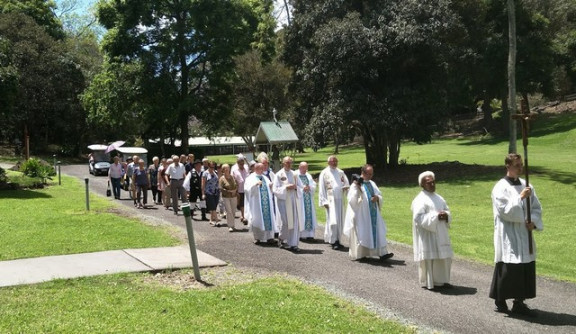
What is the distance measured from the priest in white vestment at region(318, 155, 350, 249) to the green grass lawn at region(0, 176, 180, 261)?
3.29 meters

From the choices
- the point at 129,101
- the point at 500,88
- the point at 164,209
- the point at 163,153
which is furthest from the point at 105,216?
the point at 500,88

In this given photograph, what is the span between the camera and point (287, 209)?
11867mm

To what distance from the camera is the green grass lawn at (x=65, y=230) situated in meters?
10.9

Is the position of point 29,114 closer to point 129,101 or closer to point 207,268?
point 129,101

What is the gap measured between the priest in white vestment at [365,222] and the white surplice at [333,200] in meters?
1.28

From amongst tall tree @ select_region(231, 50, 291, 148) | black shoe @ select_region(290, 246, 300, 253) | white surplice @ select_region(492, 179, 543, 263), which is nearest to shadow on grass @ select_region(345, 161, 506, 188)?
tall tree @ select_region(231, 50, 291, 148)

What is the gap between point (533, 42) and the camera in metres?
47.4

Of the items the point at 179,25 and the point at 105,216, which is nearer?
the point at 105,216

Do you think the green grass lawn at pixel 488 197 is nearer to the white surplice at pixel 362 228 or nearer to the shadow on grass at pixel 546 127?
the shadow on grass at pixel 546 127

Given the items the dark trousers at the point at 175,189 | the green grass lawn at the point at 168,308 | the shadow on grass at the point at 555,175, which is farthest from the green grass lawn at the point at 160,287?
the dark trousers at the point at 175,189

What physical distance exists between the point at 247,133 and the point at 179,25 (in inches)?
470

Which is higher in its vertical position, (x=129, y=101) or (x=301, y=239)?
(x=129, y=101)

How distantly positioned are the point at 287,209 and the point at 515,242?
17.7ft

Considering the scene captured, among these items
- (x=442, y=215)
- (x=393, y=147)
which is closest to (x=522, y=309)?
(x=442, y=215)
